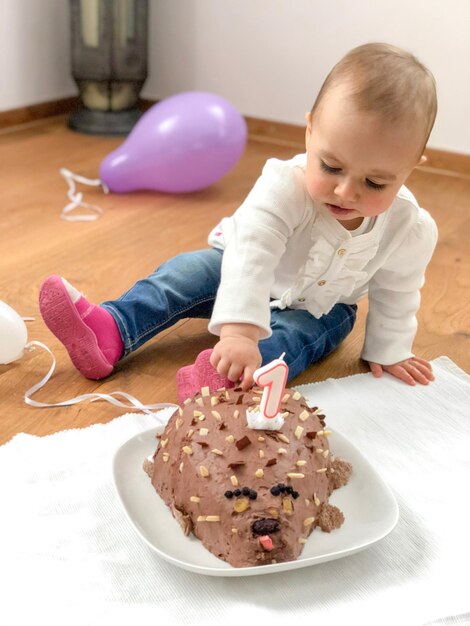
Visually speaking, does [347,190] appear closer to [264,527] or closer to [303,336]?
[303,336]

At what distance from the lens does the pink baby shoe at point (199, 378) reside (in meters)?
0.99

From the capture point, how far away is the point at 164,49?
256cm

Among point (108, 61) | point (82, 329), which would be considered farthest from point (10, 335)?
point (108, 61)

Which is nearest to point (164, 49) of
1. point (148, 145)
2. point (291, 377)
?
point (148, 145)

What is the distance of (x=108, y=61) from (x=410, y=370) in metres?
1.51

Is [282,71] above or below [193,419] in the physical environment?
below

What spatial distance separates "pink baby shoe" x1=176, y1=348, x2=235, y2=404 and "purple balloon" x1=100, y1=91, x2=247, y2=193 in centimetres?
85

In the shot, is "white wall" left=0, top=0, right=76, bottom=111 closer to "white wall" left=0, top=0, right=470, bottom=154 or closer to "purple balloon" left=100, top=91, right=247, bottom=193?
"white wall" left=0, top=0, right=470, bottom=154

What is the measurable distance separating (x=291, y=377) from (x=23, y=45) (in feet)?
5.32

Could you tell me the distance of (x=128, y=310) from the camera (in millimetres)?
1152

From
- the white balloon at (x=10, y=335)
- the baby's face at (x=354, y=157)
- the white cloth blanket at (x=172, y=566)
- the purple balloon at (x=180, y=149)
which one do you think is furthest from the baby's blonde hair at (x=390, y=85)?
the purple balloon at (x=180, y=149)

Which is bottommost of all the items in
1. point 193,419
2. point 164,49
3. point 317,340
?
point 164,49

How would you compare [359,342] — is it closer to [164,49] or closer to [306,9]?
[306,9]

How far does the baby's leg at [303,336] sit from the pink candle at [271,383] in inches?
11.6
